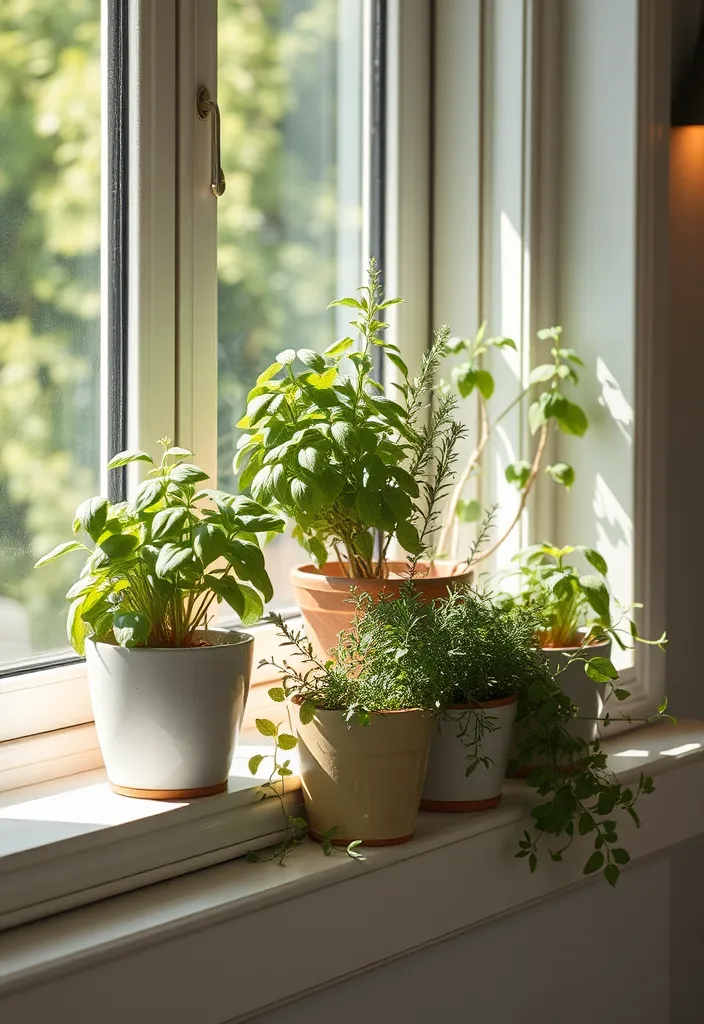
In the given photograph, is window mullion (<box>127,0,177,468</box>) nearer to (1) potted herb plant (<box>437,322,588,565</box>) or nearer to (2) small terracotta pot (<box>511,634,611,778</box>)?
(1) potted herb plant (<box>437,322,588,565</box>)

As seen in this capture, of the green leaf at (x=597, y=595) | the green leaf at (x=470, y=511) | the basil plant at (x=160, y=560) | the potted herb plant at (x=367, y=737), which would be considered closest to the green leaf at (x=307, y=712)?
the potted herb plant at (x=367, y=737)

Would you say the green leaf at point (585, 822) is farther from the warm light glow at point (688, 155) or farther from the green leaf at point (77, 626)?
the warm light glow at point (688, 155)

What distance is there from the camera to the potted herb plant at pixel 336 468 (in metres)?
1.18

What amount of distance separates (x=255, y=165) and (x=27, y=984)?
3.23 ft

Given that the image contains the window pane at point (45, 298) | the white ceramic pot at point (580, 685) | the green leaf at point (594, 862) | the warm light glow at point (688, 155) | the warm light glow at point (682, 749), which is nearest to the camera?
the window pane at point (45, 298)

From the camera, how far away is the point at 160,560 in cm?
105

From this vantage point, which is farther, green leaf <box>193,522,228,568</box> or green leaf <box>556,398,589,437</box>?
green leaf <box>556,398,589,437</box>

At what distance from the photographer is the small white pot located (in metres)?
1.20

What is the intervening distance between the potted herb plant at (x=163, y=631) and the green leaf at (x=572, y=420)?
0.60 m

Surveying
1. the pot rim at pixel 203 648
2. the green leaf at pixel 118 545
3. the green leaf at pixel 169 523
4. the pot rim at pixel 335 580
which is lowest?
the pot rim at pixel 203 648

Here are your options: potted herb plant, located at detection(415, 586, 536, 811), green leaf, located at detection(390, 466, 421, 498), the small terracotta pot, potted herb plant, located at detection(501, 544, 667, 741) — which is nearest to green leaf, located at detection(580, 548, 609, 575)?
potted herb plant, located at detection(501, 544, 667, 741)

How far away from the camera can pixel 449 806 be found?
125 centimetres

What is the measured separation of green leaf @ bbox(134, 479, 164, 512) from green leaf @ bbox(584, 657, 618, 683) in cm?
55

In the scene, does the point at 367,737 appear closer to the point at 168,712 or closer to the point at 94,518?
the point at 168,712
